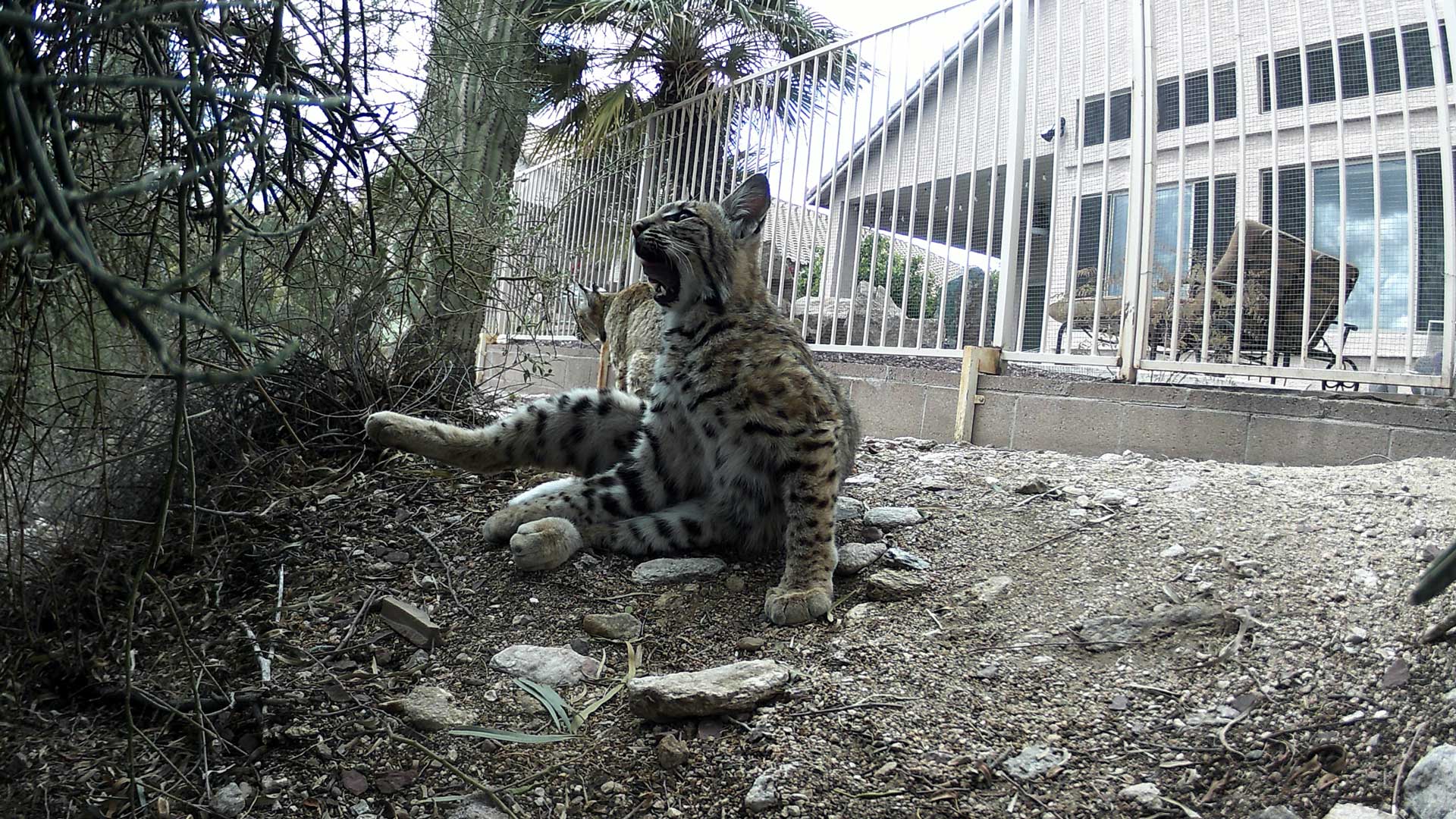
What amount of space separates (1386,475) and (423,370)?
4.80 metres

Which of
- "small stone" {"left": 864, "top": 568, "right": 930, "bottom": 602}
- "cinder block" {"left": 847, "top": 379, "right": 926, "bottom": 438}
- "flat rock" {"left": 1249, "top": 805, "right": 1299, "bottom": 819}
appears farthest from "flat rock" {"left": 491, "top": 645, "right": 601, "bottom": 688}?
"cinder block" {"left": 847, "top": 379, "right": 926, "bottom": 438}

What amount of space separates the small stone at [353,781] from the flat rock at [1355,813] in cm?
232

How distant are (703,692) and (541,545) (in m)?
1.16

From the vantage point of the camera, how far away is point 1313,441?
500 centimetres

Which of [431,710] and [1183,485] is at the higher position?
[1183,485]

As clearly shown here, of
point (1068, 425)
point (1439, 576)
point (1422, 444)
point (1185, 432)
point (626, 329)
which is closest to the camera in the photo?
point (1439, 576)

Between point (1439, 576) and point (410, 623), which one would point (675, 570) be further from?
point (1439, 576)

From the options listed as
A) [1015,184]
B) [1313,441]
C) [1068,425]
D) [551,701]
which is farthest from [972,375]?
[551,701]

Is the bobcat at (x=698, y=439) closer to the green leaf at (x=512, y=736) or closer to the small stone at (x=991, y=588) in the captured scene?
the small stone at (x=991, y=588)

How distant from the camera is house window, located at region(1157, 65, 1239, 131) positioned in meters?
5.57

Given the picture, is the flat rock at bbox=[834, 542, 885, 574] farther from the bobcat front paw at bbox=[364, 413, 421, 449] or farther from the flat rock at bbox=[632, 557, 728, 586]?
the bobcat front paw at bbox=[364, 413, 421, 449]

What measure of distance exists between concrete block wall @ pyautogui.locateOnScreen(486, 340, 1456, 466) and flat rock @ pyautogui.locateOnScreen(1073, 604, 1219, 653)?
8.89 feet

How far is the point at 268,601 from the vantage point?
3.28 meters

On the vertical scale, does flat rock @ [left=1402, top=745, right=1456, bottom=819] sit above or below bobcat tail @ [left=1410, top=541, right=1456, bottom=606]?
below
